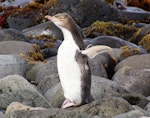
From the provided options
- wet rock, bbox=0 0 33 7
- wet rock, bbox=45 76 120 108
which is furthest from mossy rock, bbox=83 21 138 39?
wet rock, bbox=45 76 120 108

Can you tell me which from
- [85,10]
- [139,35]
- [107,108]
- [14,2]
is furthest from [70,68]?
[14,2]

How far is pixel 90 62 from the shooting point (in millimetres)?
12906

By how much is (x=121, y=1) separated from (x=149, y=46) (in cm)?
1105

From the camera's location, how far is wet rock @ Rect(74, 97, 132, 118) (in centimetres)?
810

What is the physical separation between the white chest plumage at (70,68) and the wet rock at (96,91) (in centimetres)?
85

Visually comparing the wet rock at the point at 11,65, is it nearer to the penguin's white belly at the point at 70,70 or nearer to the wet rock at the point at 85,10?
the penguin's white belly at the point at 70,70

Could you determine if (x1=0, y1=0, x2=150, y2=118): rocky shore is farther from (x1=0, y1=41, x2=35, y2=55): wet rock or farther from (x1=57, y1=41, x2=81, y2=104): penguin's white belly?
(x1=57, y1=41, x2=81, y2=104): penguin's white belly

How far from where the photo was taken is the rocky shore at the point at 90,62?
825 centimetres

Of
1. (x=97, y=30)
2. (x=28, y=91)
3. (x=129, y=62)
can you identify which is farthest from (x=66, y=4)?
(x=28, y=91)

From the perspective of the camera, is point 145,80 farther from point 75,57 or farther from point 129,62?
point 75,57

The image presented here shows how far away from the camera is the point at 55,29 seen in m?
20.6

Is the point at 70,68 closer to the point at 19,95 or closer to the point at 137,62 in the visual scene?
the point at 19,95

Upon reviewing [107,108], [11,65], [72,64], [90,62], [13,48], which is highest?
[72,64]

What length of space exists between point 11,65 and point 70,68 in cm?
423
